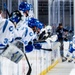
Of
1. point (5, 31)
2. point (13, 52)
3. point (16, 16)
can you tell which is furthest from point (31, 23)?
point (13, 52)

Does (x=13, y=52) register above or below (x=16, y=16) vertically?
below

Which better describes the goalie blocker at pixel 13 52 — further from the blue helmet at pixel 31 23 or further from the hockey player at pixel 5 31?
the blue helmet at pixel 31 23

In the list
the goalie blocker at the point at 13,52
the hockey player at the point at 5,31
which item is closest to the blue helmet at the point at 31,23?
the hockey player at the point at 5,31

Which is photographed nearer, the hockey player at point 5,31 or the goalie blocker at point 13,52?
the goalie blocker at point 13,52

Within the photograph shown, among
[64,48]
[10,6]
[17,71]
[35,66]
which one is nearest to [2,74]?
[17,71]

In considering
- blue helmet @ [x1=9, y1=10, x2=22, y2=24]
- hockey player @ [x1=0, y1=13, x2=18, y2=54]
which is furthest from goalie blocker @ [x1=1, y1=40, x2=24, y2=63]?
blue helmet @ [x1=9, y1=10, x2=22, y2=24]

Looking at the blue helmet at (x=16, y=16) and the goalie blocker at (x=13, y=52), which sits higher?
the blue helmet at (x=16, y=16)

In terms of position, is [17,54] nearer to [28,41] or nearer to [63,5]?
[28,41]

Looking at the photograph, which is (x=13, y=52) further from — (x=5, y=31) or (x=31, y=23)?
(x=31, y=23)

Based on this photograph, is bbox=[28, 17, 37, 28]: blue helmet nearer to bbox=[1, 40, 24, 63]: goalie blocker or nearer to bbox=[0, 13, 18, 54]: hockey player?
bbox=[0, 13, 18, 54]: hockey player

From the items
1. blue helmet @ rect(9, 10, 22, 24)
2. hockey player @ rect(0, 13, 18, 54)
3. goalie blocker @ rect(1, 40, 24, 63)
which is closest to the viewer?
goalie blocker @ rect(1, 40, 24, 63)

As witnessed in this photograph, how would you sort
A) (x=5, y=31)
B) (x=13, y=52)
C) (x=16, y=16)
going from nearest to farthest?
(x=13, y=52) < (x=5, y=31) < (x=16, y=16)

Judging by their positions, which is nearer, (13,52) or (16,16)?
(13,52)

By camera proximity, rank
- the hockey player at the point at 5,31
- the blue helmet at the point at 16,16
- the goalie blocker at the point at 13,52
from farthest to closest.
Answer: the blue helmet at the point at 16,16 < the hockey player at the point at 5,31 < the goalie blocker at the point at 13,52
